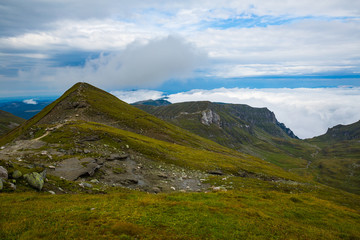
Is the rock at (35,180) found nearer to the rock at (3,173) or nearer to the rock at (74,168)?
the rock at (3,173)

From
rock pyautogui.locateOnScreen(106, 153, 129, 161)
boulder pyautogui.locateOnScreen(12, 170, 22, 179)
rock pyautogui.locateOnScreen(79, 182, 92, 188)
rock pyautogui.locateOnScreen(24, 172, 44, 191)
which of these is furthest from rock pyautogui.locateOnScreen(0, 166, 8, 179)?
rock pyautogui.locateOnScreen(106, 153, 129, 161)

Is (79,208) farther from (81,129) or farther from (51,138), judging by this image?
(81,129)

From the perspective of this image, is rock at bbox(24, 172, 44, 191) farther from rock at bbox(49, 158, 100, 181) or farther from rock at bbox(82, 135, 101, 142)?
rock at bbox(82, 135, 101, 142)

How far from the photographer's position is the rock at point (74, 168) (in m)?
29.7

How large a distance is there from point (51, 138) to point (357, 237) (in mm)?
58927

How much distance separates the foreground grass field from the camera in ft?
47.4

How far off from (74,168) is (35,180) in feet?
33.8

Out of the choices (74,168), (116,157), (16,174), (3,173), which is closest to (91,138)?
(116,157)

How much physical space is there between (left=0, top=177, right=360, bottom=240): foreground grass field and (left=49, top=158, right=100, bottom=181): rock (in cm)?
882

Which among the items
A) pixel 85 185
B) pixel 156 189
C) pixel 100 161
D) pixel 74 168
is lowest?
pixel 156 189

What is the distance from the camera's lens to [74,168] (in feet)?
105

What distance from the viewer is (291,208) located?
2598 cm

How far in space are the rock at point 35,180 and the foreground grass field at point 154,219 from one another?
106 cm

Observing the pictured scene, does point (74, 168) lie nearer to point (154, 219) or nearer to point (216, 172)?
point (154, 219)
